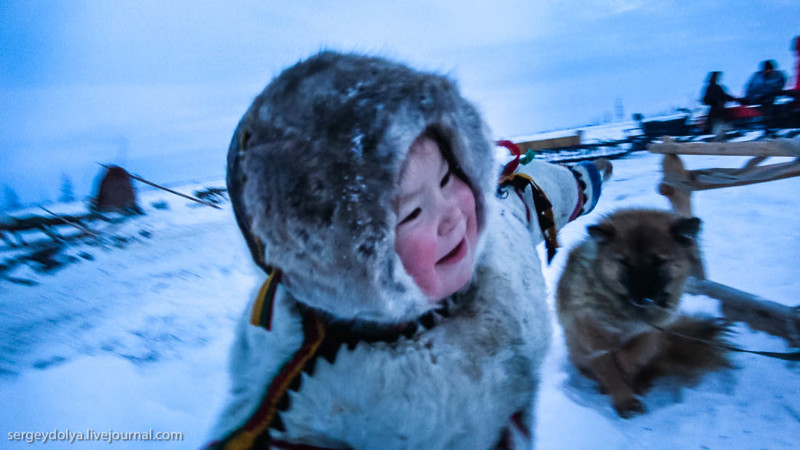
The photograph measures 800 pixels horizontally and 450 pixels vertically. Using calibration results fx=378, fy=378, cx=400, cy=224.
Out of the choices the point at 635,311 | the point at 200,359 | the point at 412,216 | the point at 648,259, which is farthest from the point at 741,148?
the point at 200,359

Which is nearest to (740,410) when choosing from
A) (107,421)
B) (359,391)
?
(359,391)

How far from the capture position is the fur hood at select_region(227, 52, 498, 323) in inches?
21.7

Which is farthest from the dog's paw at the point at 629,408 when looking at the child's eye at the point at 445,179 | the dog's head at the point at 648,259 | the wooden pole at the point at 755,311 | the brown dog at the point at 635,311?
the child's eye at the point at 445,179

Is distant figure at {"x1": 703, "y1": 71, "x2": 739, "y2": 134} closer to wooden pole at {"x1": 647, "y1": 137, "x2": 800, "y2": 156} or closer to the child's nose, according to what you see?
wooden pole at {"x1": 647, "y1": 137, "x2": 800, "y2": 156}

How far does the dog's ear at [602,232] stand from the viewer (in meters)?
1.90

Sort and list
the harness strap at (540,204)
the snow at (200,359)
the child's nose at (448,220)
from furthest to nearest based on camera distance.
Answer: the snow at (200,359), the harness strap at (540,204), the child's nose at (448,220)

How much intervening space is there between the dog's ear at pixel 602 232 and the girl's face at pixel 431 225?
1437 mm

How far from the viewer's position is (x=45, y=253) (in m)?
3.75

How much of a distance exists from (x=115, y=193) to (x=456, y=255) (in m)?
7.37

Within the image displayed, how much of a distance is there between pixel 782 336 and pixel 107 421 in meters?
3.10

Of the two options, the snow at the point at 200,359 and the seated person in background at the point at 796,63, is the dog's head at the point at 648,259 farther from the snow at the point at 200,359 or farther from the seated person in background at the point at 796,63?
the seated person in background at the point at 796,63

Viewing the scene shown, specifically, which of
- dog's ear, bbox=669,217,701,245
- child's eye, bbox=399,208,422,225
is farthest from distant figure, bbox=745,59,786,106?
child's eye, bbox=399,208,422,225

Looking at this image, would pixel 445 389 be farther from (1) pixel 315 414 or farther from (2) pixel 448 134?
(2) pixel 448 134

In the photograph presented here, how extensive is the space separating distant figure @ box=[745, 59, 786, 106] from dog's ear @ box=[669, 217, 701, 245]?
5.86 metres
